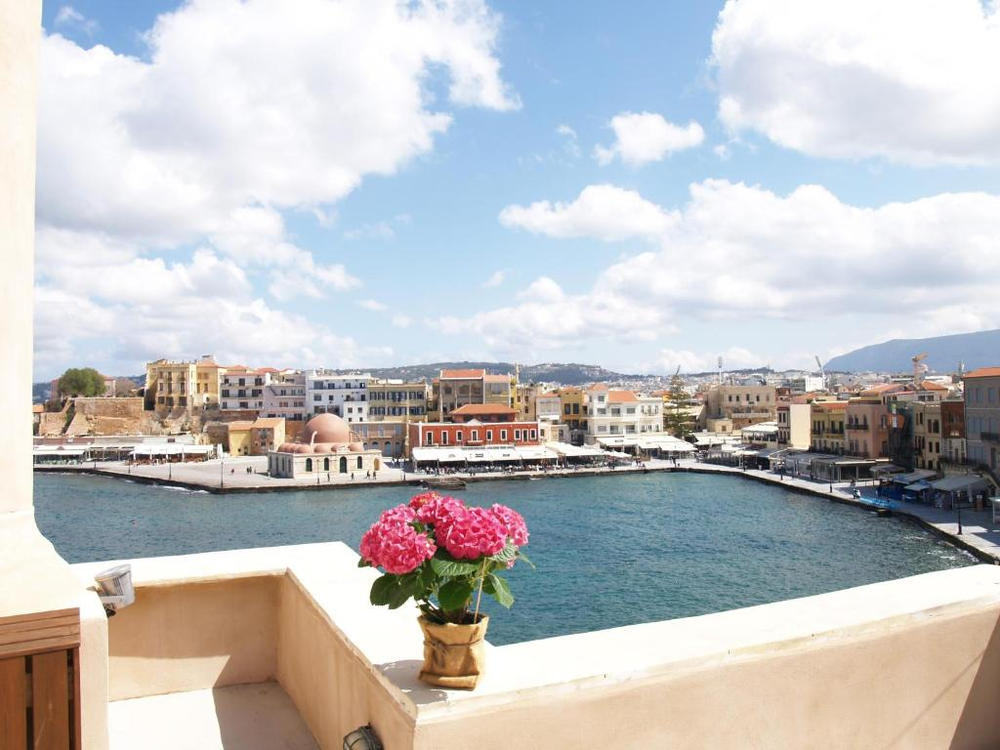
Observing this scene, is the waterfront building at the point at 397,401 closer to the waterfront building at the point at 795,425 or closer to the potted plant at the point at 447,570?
the waterfront building at the point at 795,425

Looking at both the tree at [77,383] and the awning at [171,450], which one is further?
the tree at [77,383]

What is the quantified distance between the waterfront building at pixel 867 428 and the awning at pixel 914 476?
4.48 m

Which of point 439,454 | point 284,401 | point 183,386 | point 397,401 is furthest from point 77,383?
point 439,454

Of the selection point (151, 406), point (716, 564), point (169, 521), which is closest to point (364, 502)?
point (169, 521)

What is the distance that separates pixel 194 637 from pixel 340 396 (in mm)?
54630

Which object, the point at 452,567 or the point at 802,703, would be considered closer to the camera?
the point at 452,567

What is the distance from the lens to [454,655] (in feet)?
6.31

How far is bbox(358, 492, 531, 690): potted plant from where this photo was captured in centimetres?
193

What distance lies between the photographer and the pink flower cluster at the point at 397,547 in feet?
6.36

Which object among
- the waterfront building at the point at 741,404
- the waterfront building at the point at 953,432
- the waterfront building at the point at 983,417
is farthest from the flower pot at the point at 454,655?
the waterfront building at the point at 741,404

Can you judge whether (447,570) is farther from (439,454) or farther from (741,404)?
(741,404)

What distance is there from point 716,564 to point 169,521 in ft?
68.6

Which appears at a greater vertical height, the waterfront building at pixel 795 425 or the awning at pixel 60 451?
the waterfront building at pixel 795 425

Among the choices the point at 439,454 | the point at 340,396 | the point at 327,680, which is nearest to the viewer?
the point at 327,680
